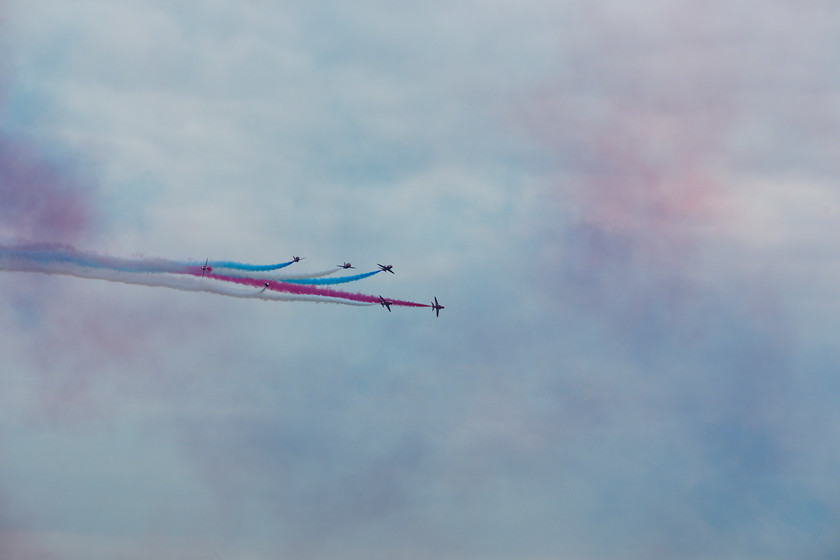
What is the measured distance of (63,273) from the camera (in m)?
98.0

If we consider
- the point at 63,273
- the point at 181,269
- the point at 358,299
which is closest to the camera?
the point at 63,273

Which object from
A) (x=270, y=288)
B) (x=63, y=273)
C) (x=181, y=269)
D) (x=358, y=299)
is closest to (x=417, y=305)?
(x=358, y=299)

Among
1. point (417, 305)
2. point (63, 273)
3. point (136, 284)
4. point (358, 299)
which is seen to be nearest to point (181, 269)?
point (136, 284)

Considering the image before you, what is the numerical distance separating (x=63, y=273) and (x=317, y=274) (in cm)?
2932

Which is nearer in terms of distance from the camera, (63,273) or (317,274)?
(63,273)

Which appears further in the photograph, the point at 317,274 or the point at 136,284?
the point at 317,274

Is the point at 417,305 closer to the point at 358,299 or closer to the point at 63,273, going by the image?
the point at 358,299

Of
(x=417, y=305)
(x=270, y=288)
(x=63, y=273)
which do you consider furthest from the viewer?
(x=417, y=305)

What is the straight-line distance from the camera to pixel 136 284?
103m

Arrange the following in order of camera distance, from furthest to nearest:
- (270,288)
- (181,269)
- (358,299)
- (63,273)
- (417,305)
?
(417,305), (358,299), (270,288), (181,269), (63,273)

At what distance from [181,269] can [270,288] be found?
10.8 metres

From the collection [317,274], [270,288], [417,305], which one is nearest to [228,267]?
[270,288]

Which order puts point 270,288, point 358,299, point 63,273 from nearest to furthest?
point 63,273 < point 270,288 < point 358,299

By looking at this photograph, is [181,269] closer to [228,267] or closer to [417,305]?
[228,267]
